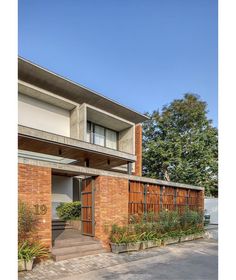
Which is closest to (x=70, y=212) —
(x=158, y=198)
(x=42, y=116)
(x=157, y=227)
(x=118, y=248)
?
(x=158, y=198)

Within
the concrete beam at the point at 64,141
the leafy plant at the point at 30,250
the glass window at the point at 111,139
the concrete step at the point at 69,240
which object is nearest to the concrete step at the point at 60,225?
the concrete step at the point at 69,240

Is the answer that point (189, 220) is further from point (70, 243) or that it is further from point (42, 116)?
point (42, 116)

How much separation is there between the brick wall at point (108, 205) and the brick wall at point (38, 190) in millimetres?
2045

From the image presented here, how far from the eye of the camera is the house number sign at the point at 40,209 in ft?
23.4

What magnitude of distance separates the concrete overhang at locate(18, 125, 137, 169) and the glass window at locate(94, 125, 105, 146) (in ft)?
5.40

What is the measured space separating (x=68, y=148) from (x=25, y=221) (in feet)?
21.2

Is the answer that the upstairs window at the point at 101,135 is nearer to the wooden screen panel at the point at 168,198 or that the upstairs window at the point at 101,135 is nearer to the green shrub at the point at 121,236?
the wooden screen panel at the point at 168,198

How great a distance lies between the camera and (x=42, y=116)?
46.5 feet
